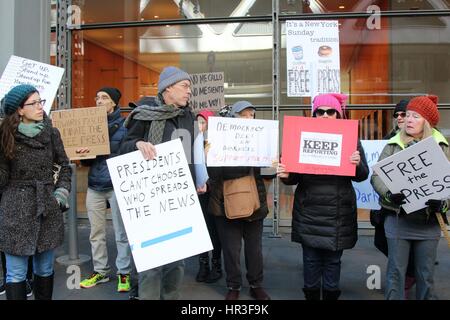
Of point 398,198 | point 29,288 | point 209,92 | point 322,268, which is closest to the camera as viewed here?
point 398,198

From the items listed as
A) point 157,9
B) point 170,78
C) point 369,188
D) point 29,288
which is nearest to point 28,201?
point 170,78

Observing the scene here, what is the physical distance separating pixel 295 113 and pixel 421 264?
186 inches

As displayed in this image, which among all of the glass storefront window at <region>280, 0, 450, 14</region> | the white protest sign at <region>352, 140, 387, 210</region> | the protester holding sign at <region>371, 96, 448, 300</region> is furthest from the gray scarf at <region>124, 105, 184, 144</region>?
the glass storefront window at <region>280, 0, 450, 14</region>

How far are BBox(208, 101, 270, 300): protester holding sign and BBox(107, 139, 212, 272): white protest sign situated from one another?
95cm

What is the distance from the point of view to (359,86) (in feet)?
28.6

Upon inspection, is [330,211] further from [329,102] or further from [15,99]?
[15,99]

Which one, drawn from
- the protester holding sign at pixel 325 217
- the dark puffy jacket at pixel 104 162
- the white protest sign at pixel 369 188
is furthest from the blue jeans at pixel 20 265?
the white protest sign at pixel 369 188

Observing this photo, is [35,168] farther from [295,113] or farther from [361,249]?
[295,113]

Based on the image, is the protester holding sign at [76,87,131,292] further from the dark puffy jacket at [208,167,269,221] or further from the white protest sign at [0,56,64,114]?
the dark puffy jacket at [208,167,269,221]

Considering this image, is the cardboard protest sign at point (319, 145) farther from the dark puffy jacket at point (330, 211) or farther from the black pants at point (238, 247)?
the black pants at point (238, 247)

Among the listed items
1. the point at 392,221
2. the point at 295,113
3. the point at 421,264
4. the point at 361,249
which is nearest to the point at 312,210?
the point at 392,221

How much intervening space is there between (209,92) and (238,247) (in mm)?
2153

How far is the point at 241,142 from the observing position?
4.22 metres

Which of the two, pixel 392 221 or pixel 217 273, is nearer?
pixel 392 221
